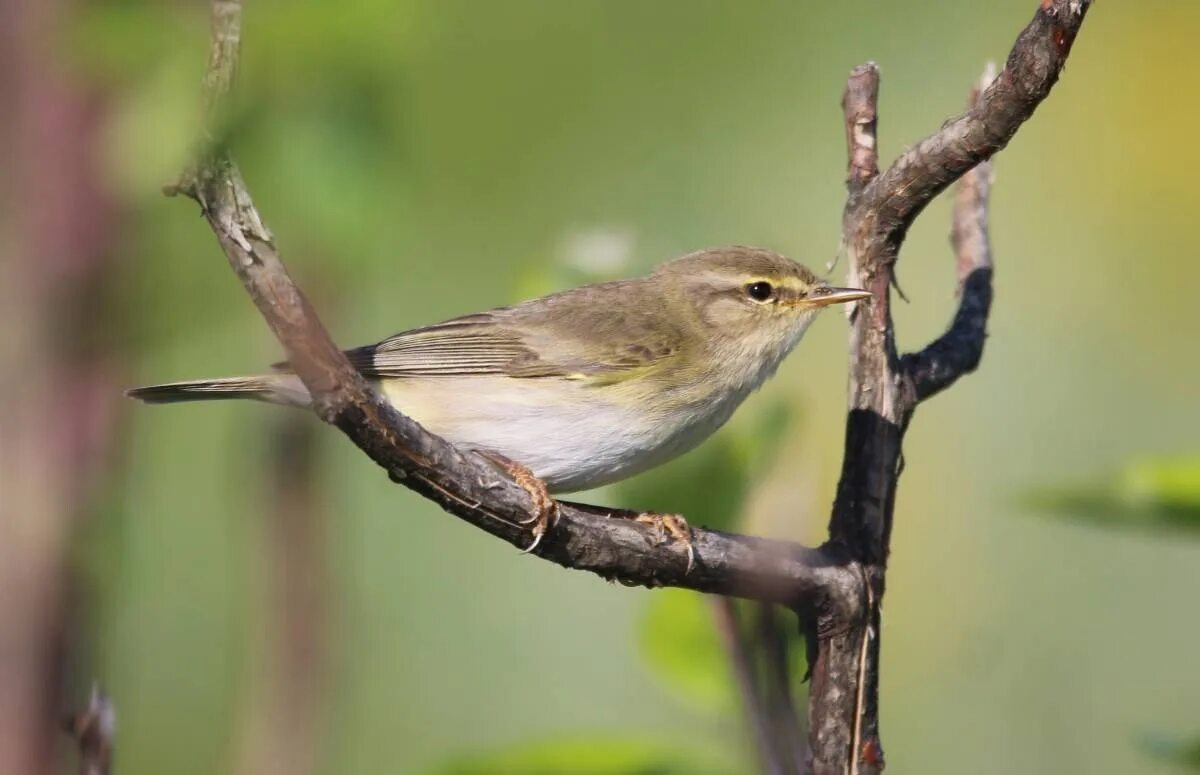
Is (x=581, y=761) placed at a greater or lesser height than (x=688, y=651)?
lesser

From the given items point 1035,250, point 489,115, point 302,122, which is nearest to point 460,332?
point 302,122

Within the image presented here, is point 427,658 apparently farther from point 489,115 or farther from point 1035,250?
point 1035,250

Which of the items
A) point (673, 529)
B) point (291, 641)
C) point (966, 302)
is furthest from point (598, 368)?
point (291, 641)

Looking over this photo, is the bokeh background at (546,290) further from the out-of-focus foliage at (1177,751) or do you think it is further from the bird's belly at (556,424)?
the bird's belly at (556,424)

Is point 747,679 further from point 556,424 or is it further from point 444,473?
point 556,424

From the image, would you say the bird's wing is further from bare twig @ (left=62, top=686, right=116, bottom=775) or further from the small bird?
bare twig @ (left=62, top=686, right=116, bottom=775)

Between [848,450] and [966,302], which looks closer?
[848,450]

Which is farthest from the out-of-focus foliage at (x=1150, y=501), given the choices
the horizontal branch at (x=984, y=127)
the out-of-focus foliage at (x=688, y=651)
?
the out-of-focus foliage at (x=688, y=651)
